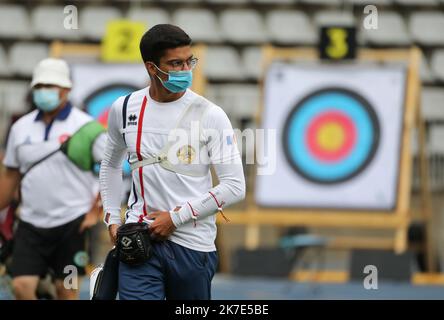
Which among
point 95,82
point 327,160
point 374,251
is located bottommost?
point 374,251

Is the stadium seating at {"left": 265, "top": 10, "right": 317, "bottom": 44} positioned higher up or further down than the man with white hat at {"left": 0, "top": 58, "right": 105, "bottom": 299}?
higher up

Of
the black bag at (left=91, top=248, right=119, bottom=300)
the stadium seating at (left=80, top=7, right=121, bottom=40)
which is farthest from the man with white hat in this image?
the stadium seating at (left=80, top=7, right=121, bottom=40)

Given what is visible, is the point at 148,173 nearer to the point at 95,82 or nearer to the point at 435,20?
the point at 95,82

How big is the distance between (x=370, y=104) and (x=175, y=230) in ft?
28.2

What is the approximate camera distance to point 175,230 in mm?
4469

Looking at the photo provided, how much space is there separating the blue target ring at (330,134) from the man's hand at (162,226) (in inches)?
336

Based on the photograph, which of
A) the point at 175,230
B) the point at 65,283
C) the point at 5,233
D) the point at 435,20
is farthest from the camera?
the point at 435,20

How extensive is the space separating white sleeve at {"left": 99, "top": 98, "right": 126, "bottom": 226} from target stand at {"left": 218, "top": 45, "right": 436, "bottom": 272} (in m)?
7.78

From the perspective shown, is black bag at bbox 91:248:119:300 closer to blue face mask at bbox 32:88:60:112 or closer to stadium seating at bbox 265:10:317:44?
blue face mask at bbox 32:88:60:112

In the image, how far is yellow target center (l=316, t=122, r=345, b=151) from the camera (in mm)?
13172

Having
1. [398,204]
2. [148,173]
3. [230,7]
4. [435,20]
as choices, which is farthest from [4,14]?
[148,173]

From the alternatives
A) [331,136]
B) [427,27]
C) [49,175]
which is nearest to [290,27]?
[427,27]

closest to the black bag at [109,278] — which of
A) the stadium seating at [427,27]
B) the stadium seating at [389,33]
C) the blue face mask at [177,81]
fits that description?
the blue face mask at [177,81]

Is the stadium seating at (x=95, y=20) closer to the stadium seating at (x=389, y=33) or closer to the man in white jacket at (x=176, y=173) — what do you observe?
the stadium seating at (x=389, y=33)
